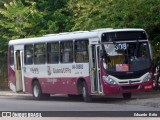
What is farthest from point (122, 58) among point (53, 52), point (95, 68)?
point (53, 52)

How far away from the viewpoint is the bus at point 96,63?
77.7 feet

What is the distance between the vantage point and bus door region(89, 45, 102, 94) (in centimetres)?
2394

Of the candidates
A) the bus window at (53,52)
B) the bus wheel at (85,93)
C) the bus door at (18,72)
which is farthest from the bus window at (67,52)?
the bus door at (18,72)

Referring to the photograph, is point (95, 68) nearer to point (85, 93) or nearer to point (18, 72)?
point (85, 93)

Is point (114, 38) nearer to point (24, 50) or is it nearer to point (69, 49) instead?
point (69, 49)

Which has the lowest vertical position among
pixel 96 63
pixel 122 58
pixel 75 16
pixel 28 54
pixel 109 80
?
pixel 109 80

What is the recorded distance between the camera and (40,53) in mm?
28234

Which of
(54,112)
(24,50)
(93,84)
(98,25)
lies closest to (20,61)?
(24,50)

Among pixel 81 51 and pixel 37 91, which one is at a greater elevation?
pixel 81 51

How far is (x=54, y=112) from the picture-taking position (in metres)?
19.3

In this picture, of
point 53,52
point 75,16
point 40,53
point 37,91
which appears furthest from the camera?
point 75,16

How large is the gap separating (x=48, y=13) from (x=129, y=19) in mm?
9645

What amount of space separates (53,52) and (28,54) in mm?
2604

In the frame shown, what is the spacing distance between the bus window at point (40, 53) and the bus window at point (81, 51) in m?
2.93
